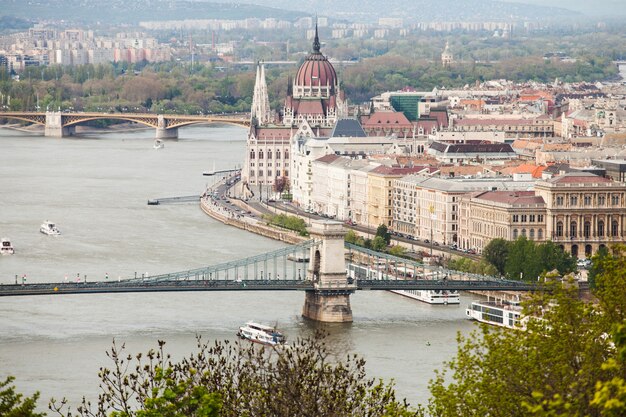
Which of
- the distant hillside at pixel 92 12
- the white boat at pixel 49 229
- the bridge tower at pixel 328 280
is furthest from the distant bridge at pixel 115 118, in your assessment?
the distant hillside at pixel 92 12

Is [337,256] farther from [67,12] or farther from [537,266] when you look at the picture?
[67,12]

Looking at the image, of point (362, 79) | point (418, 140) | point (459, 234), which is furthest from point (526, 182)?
point (362, 79)

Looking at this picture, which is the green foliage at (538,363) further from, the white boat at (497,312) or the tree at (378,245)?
the tree at (378,245)

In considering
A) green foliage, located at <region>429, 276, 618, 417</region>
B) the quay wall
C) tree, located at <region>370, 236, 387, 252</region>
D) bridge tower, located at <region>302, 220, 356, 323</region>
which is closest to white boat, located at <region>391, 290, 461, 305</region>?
bridge tower, located at <region>302, 220, 356, 323</region>

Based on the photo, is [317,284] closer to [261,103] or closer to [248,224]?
[248,224]

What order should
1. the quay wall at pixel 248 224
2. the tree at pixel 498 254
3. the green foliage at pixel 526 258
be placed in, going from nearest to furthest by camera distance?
the green foliage at pixel 526 258
the tree at pixel 498 254
the quay wall at pixel 248 224

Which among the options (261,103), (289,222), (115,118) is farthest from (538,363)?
(115,118)
